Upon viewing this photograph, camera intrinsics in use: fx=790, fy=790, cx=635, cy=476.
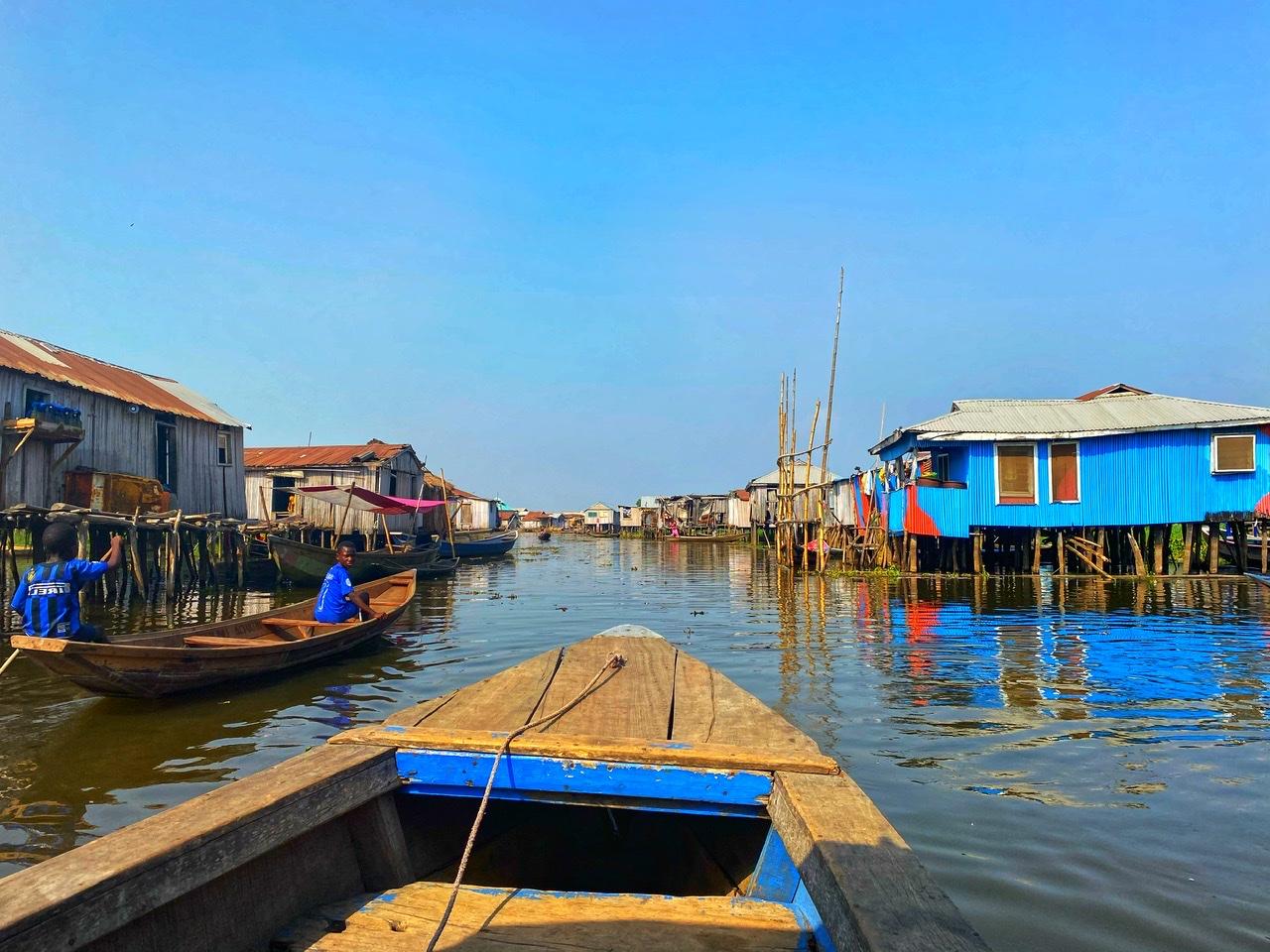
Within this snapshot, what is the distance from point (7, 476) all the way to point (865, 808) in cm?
1994

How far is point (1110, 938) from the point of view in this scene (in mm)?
3744

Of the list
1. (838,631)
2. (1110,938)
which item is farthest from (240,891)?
(838,631)

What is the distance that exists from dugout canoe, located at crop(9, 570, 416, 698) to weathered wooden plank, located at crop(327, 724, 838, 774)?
5.02m

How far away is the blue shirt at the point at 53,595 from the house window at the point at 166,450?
15.9 metres

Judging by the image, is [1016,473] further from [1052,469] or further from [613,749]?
[613,749]

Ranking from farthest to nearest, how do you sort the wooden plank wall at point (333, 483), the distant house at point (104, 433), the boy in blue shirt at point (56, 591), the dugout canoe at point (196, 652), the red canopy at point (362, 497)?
the wooden plank wall at point (333, 483) < the red canopy at point (362, 497) < the distant house at point (104, 433) < the boy in blue shirt at point (56, 591) < the dugout canoe at point (196, 652)

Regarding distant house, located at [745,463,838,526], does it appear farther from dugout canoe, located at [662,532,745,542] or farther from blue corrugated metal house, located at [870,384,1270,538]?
blue corrugated metal house, located at [870,384,1270,538]

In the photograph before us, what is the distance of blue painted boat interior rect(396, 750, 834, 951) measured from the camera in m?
3.29

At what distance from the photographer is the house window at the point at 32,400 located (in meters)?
17.6

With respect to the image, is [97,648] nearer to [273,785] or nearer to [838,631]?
[273,785]

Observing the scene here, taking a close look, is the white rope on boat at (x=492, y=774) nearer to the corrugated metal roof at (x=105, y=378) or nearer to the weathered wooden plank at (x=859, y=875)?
the weathered wooden plank at (x=859, y=875)

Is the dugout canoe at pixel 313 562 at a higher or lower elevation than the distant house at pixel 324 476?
lower

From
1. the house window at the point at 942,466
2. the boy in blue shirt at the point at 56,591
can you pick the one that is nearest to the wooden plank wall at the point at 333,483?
the house window at the point at 942,466

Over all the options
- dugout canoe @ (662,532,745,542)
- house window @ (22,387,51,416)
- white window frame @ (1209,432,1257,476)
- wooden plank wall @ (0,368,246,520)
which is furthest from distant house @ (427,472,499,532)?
white window frame @ (1209,432,1257,476)
